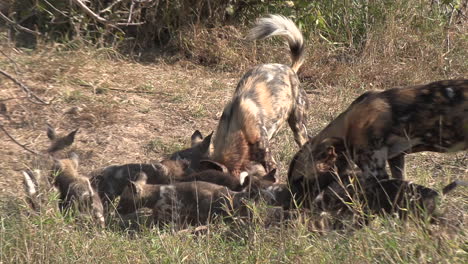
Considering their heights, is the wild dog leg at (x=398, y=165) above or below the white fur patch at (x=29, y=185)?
above

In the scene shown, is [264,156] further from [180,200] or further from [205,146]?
[180,200]

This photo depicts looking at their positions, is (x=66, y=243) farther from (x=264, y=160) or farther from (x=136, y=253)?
(x=264, y=160)

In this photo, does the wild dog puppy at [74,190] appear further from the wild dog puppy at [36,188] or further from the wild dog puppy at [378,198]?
the wild dog puppy at [378,198]

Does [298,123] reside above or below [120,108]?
above

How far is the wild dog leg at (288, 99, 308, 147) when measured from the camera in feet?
19.5

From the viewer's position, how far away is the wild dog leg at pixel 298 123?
5.94 meters

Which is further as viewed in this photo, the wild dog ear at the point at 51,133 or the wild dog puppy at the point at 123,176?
the wild dog ear at the point at 51,133

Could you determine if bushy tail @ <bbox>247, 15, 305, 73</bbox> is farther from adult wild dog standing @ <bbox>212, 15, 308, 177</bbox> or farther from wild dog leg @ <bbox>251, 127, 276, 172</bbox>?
wild dog leg @ <bbox>251, 127, 276, 172</bbox>

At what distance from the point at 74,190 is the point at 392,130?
1808 millimetres

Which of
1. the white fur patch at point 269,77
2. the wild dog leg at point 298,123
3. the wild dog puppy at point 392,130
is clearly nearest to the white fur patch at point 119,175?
the wild dog puppy at point 392,130

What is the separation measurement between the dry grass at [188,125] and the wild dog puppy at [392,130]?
0.35 metres

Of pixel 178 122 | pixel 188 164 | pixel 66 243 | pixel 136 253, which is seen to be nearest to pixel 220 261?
pixel 136 253

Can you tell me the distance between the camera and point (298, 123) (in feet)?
19.5

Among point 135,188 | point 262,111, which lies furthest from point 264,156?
point 135,188
